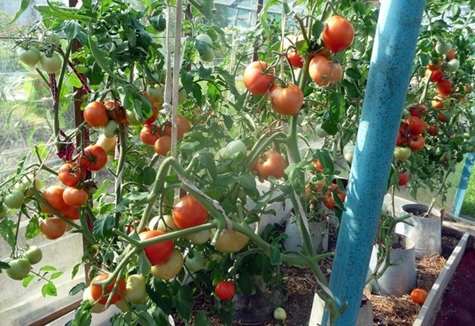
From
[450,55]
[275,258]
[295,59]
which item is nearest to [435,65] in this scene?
[450,55]

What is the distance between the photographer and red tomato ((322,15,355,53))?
66 centimetres

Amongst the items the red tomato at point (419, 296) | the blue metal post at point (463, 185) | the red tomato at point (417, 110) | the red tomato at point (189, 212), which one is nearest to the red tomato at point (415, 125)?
the red tomato at point (417, 110)

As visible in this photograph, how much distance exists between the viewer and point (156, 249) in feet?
2.01

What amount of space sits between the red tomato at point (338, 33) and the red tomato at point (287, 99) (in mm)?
99

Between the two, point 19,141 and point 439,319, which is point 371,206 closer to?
point 19,141

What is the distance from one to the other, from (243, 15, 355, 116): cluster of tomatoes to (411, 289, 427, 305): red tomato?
60.5 inches

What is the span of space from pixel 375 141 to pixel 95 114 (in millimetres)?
500

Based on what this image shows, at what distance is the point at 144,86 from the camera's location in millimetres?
808

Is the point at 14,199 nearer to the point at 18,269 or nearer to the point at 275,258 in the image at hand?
the point at 18,269

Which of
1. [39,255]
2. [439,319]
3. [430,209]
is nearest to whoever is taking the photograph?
[39,255]

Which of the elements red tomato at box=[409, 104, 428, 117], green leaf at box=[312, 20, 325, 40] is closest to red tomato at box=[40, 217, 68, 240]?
green leaf at box=[312, 20, 325, 40]

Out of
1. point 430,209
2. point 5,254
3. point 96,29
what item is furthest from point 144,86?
point 430,209

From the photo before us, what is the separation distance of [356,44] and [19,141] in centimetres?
105

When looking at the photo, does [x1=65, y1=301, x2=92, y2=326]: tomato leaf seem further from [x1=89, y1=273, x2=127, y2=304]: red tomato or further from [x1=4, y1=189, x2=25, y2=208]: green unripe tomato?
[x1=4, y1=189, x2=25, y2=208]: green unripe tomato
